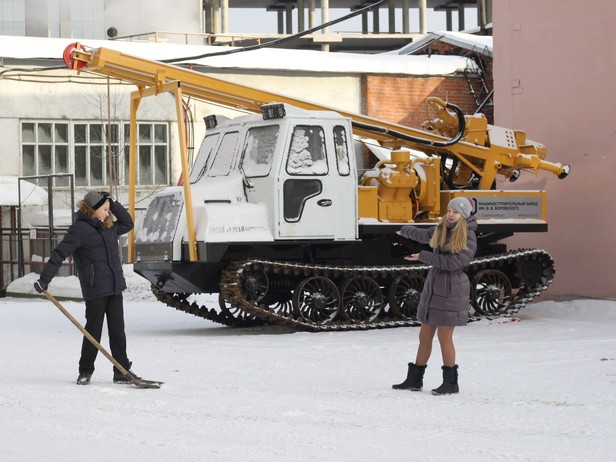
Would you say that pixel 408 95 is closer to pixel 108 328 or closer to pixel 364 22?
pixel 108 328

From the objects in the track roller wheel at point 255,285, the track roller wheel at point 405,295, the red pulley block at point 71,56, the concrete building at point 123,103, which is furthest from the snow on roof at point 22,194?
the track roller wheel at point 405,295

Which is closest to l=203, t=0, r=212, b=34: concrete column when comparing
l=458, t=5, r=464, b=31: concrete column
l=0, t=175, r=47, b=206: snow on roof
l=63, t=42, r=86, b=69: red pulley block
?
l=458, t=5, r=464, b=31: concrete column

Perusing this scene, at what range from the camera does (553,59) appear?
19969 mm

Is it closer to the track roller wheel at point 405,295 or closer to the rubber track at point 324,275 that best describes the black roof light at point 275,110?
the rubber track at point 324,275

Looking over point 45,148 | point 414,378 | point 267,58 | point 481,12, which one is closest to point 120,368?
point 414,378

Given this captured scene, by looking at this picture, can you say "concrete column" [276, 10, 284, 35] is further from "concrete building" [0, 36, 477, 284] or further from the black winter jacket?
the black winter jacket

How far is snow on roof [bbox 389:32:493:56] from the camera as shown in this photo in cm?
3381

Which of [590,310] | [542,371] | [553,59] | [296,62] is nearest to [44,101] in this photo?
[296,62]

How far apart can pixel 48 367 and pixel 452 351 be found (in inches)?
162

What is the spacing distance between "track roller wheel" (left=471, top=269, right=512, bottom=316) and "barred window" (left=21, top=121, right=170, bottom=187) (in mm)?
13201

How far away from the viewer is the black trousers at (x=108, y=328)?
37.0ft

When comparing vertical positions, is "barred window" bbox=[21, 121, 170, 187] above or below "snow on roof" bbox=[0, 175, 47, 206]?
above

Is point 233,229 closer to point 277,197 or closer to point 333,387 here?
point 277,197

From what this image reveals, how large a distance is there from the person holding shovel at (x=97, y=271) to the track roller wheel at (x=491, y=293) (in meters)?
7.21
